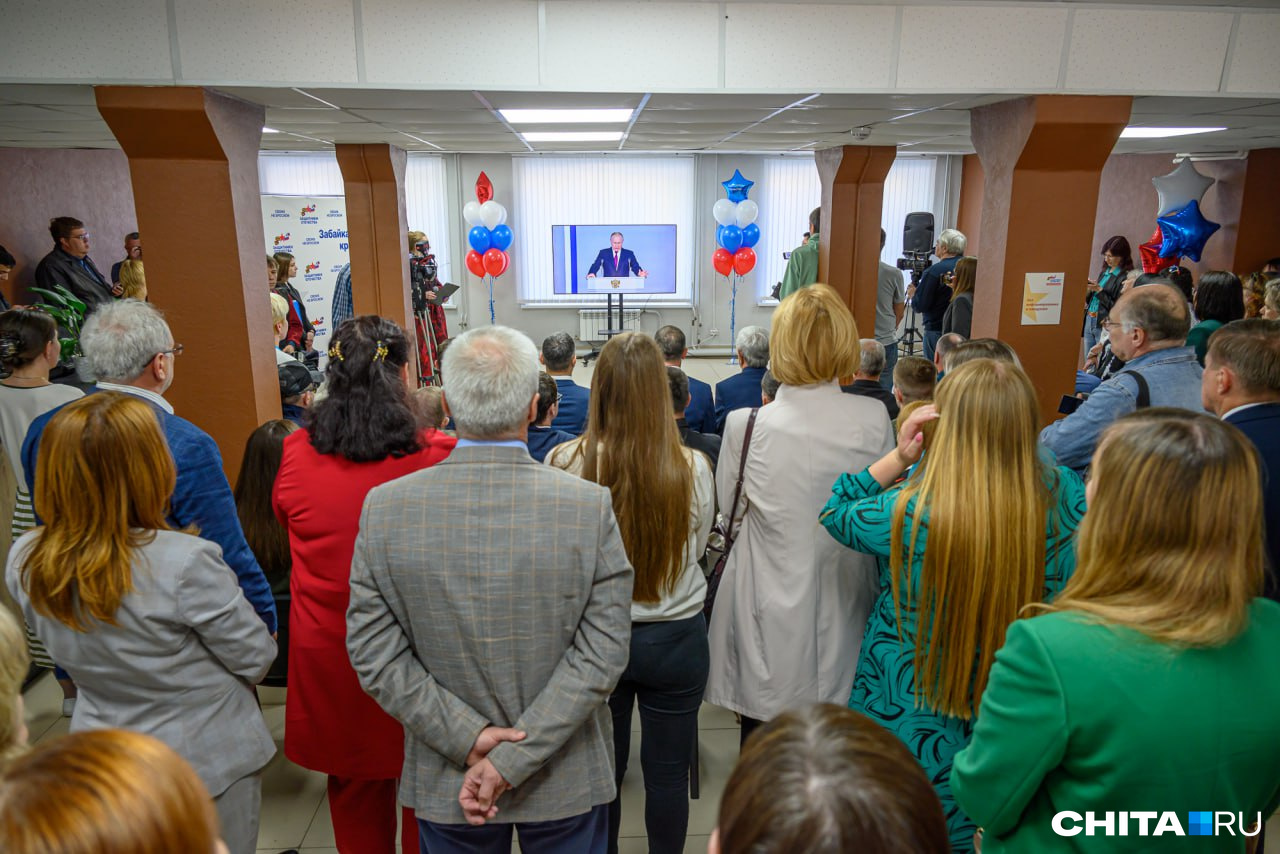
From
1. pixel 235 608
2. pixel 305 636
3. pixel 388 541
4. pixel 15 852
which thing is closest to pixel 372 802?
pixel 305 636

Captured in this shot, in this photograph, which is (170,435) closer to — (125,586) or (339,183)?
(125,586)

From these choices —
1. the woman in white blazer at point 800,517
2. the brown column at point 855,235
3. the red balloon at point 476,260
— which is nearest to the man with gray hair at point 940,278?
the brown column at point 855,235

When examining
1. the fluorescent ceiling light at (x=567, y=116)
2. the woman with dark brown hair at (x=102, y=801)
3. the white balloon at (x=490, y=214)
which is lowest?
the woman with dark brown hair at (x=102, y=801)

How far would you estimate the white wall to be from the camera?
10.1 ft

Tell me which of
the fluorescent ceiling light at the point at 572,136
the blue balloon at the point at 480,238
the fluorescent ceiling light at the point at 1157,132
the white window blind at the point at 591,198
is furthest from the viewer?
the white window blind at the point at 591,198

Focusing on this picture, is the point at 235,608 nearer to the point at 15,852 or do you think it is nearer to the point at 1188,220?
the point at 15,852

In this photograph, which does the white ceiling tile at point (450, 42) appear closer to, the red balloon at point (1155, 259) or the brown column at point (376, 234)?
the brown column at point (376, 234)

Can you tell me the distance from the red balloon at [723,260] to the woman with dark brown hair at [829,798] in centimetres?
956

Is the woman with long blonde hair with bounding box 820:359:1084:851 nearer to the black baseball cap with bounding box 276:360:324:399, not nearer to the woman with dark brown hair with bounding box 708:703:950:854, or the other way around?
the woman with dark brown hair with bounding box 708:703:950:854

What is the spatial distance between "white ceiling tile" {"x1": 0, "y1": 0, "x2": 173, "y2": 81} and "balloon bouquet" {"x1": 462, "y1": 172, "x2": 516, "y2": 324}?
6201mm

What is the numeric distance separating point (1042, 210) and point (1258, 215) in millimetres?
5395

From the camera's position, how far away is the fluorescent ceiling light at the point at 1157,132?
5.32 meters

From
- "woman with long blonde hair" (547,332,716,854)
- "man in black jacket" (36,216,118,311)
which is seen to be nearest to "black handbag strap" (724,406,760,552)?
"woman with long blonde hair" (547,332,716,854)

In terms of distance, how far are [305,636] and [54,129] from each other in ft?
16.1
